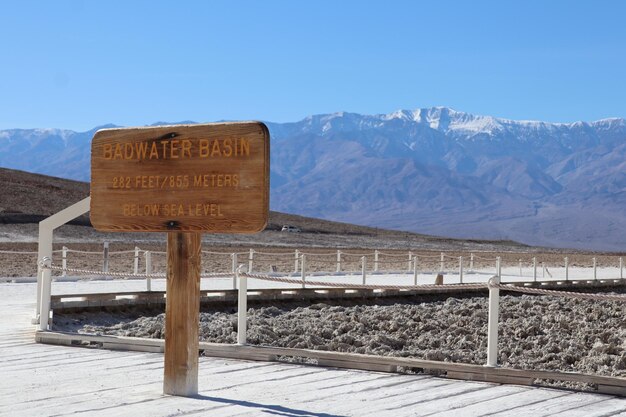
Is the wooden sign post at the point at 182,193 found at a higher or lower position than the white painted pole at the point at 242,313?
higher

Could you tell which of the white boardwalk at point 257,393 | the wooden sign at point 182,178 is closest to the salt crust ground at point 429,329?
the white boardwalk at point 257,393

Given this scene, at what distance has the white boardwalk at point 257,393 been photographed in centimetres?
771

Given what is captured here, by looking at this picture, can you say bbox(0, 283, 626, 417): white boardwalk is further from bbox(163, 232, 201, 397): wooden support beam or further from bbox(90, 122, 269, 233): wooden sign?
bbox(90, 122, 269, 233): wooden sign

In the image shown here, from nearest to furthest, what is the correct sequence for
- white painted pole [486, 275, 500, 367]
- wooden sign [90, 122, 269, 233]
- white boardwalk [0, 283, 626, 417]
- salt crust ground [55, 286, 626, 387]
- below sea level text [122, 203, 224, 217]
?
white boardwalk [0, 283, 626, 417] → wooden sign [90, 122, 269, 233] → below sea level text [122, 203, 224, 217] → white painted pole [486, 275, 500, 367] → salt crust ground [55, 286, 626, 387]

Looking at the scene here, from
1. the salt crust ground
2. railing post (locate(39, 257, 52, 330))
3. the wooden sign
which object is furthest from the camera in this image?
the salt crust ground

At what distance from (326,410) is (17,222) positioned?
211ft

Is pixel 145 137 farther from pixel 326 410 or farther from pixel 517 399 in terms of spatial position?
pixel 517 399

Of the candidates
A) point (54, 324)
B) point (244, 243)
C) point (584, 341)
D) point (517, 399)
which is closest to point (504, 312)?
point (584, 341)

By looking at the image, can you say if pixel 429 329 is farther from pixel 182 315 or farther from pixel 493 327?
pixel 182 315

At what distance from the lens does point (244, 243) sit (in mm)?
69688

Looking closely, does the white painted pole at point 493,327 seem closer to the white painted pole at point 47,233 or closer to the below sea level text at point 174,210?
the below sea level text at point 174,210

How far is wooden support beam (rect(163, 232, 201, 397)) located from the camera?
27.4 feet

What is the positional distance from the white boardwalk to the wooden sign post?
0.53 meters

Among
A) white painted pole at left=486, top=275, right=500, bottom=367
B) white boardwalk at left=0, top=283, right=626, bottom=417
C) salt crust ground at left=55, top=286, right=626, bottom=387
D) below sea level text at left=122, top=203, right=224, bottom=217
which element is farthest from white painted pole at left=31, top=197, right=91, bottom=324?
white painted pole at left=486, top=275, right=500, bottom=367
